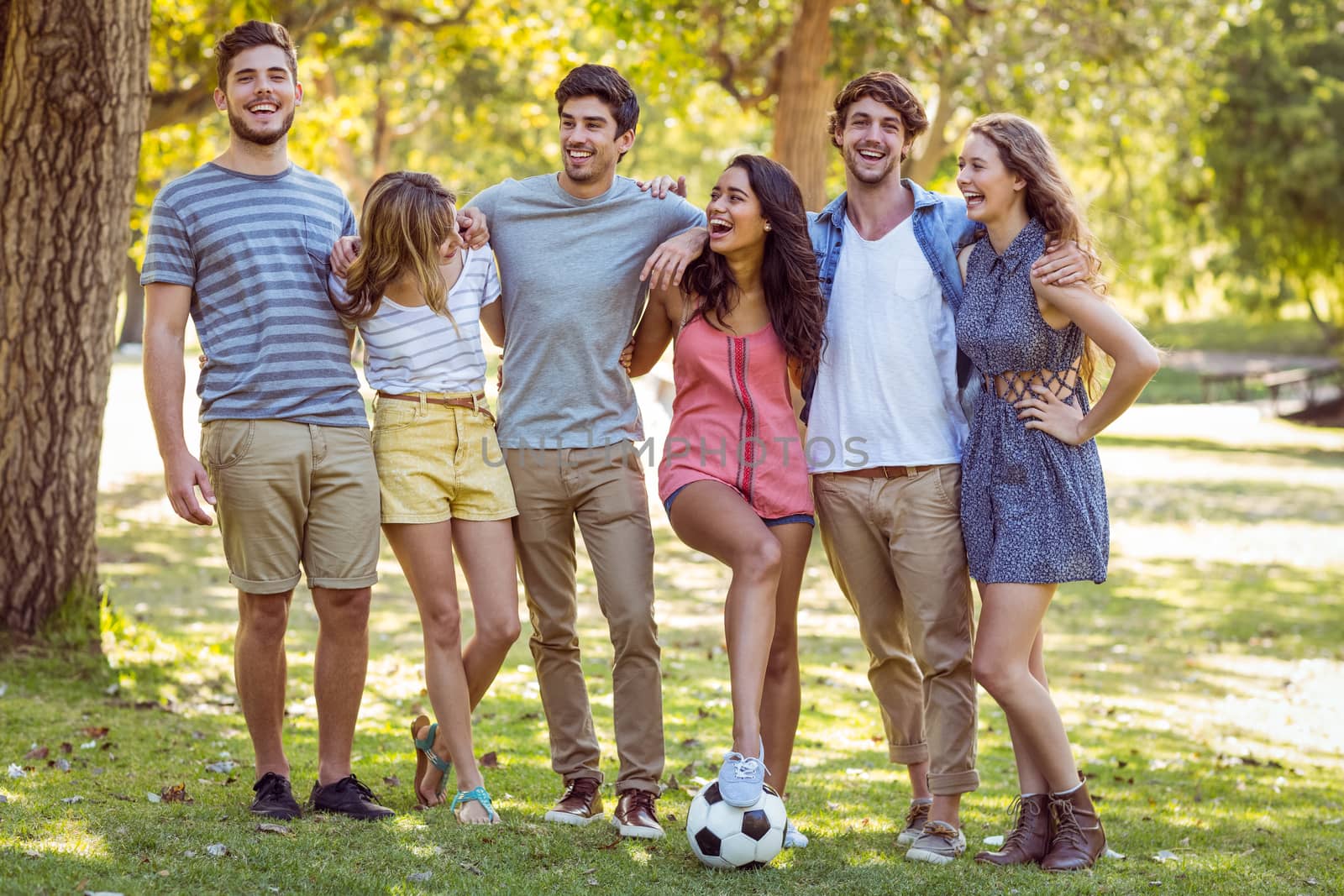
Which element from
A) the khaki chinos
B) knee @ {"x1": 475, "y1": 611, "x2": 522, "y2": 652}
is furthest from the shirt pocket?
knee @ {"x1": 475, "y1": 611, "x2": 522, "y2": 652}

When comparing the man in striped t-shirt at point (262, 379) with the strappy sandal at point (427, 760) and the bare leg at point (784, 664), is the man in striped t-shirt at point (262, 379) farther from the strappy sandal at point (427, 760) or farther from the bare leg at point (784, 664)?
the bare leg at point (784, 664)

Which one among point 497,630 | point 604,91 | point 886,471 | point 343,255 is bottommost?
point 497,630

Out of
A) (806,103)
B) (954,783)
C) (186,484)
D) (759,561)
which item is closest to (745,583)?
(759,561)

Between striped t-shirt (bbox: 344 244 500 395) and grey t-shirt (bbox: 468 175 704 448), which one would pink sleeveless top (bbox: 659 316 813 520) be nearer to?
grey t-shirt (bbox: 468 175 704 448)

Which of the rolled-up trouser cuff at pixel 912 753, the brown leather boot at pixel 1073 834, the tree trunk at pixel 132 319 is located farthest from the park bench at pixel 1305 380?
the brown leather boot at pixel 1073 834

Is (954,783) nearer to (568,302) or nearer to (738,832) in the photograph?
(738,832)

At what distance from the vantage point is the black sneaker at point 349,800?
4.37m

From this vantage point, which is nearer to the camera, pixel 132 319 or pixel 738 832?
pixel 738 832

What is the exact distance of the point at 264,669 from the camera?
437cm

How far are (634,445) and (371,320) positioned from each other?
3.20 ft

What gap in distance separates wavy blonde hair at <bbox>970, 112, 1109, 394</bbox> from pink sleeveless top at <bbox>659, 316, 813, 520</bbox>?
3.03 feet

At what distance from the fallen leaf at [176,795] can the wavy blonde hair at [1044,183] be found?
11.3 feet

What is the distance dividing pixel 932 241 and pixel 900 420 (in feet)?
1.99

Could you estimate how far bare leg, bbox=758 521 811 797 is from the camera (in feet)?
14.2
